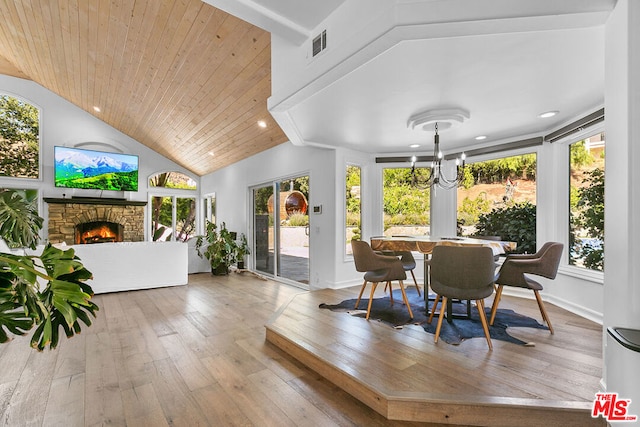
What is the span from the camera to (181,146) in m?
7.13

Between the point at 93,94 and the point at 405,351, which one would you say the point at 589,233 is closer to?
the point at 405,351

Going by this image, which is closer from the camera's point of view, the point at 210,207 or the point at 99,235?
the point at 99,235

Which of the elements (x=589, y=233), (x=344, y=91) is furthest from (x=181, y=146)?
(x=589, y=233)

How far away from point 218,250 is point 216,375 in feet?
14.1

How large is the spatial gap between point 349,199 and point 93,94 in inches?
227

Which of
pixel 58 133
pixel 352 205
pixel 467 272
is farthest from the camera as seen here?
pixel 58 133

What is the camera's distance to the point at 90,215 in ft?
24.8

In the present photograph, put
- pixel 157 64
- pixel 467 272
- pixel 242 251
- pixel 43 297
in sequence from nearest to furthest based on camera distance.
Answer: pixel 43 297 < pixel 467 272 < pixel 157 64 < pixel 242 251

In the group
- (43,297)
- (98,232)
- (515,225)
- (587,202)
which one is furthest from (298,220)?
(98,232)

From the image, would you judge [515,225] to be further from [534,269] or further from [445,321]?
[445,321]

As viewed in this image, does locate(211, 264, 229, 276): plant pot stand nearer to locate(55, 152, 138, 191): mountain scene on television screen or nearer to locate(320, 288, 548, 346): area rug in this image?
locate(320, 288, 548, 346): area rug

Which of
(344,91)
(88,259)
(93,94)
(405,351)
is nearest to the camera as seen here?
(405,351)

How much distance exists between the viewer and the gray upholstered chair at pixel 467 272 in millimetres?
2416

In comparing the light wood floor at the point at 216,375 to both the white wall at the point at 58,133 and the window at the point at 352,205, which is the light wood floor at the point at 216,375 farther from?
the white wall at the point at 58,133
